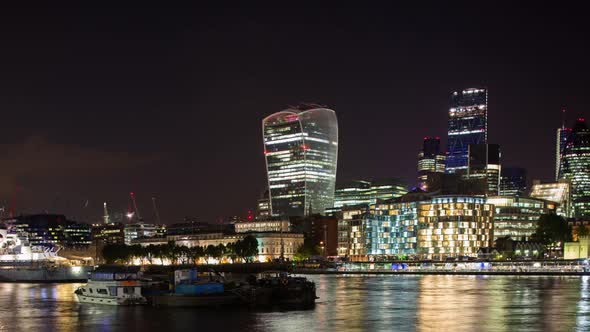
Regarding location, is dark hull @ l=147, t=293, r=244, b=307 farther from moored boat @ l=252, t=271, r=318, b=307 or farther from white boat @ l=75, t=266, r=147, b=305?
white boat @ l=75, t=266, r=147, b=305

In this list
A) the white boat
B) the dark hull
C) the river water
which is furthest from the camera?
the white boat

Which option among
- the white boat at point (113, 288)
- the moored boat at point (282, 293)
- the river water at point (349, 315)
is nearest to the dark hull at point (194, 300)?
the moored boat at point (282, 293)

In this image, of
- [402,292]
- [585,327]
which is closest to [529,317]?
Result: [585,327]

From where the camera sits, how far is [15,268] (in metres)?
150

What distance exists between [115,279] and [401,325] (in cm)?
3678

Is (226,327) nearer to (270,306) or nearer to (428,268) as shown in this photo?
(270,306)

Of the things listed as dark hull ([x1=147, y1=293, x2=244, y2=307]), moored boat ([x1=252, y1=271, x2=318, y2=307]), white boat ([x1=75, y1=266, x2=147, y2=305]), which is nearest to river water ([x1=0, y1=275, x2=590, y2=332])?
white boat ([x1=75, y1=266, x2=147, y2=305])

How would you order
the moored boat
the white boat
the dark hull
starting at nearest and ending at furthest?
the dark hull → the moored boat → the white boat

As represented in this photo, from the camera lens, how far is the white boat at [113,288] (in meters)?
84.8

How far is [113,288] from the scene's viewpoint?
86312 millimetres

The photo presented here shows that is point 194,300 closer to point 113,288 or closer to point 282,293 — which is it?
point 282,293

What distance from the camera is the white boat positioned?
278ft

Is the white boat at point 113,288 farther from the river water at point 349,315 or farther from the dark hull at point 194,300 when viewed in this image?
the dark hull at point 194,300

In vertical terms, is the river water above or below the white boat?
below
